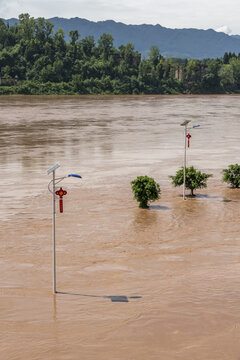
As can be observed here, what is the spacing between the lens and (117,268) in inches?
858

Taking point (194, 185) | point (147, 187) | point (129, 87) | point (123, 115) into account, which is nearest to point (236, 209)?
point (194, 185)

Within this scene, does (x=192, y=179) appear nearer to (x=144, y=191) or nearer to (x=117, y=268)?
(x=144, y=191)

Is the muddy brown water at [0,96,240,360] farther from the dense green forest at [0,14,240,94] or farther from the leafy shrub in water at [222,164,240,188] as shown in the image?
the dense green forest at [0,14,240,94]

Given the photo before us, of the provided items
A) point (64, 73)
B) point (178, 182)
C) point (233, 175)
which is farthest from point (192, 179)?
point (64, 73)

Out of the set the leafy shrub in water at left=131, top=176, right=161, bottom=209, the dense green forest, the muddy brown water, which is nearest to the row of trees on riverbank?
the leafy shrub in water at left=131, top=176, right=161, bottom=209

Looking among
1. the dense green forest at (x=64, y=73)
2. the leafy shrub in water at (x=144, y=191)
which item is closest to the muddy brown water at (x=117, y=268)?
the leafy shrub in water at (x=144, y=191)

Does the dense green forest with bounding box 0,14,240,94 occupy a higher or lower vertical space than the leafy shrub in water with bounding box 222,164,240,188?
higher

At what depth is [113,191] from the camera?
117 ft

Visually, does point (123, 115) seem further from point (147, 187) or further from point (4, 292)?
point (4, 292)

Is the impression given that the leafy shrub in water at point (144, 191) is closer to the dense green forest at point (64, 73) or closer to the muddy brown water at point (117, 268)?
the muddy brown water at point (117, 268)

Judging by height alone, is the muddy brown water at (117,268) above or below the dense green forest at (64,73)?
below

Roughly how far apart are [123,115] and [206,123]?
21.0 metres

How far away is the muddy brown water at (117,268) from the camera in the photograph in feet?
52.6

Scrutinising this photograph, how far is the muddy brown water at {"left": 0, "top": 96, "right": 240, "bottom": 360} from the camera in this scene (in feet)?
52.6
